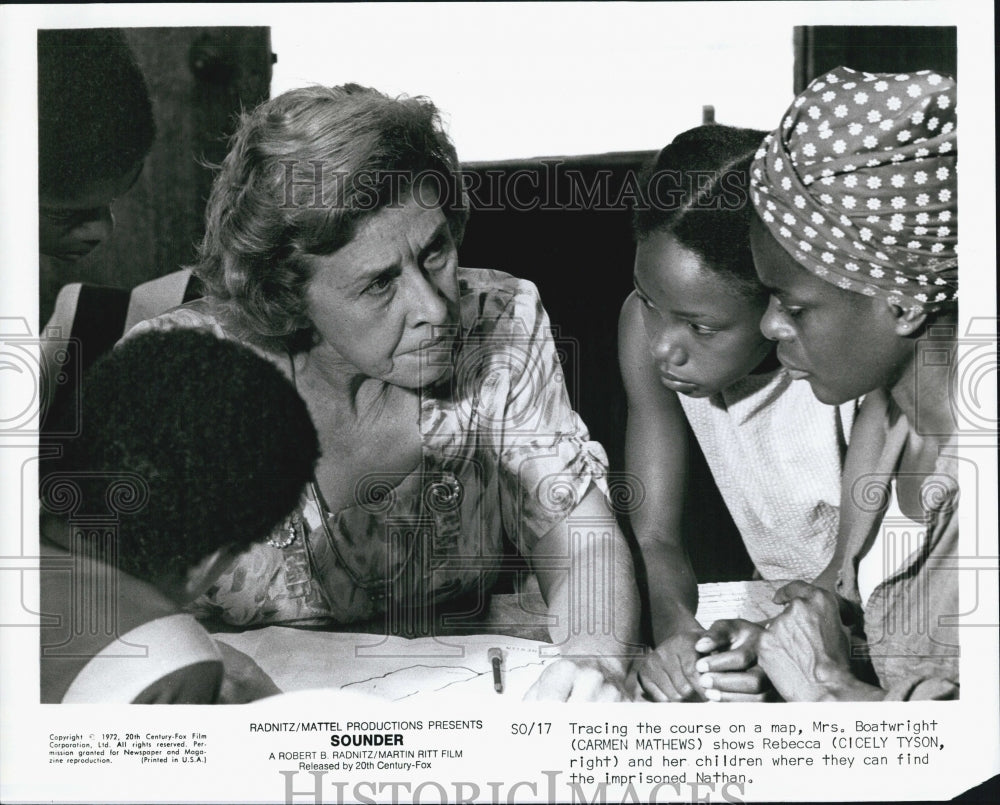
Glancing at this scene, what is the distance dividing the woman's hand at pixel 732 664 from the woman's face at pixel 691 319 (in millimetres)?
675

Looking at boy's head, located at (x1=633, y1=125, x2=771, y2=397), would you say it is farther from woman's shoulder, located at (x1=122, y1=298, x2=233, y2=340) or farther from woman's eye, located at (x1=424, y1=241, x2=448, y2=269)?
woman's shoulder, located at (x1=122, y1=298, x2=233, y2=340)

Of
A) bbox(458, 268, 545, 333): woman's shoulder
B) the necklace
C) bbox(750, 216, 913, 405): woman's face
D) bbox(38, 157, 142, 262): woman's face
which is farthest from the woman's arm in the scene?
bbox(38, 157, 142, 262): woman's face

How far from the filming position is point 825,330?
2910mm

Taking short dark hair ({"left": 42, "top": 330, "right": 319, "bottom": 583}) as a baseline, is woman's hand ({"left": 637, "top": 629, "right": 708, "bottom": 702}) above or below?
below

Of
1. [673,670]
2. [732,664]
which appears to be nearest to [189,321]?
[673,670]

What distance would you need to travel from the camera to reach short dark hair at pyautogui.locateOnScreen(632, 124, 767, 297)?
290cm

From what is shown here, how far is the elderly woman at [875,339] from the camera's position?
9.31ft

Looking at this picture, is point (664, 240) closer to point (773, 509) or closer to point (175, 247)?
point (773, 509)

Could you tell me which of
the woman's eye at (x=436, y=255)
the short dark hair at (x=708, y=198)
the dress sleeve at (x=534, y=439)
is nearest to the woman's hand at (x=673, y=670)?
the dress sleeve at (x=534, y=439)

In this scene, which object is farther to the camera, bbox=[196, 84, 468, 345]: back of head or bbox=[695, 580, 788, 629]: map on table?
bbox=[695, 580, 788, 629]: map on table

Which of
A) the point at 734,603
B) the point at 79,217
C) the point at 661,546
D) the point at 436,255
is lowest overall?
the point at 734,603

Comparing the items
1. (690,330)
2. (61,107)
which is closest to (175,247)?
(61,107)

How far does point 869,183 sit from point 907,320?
0.39 m

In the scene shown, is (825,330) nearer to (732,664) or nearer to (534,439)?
(534,439)
